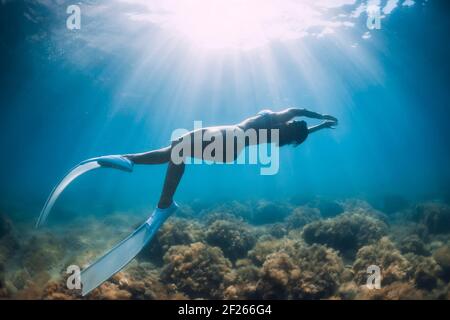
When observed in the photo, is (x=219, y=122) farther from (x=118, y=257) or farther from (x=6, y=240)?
(x=118, y=257)

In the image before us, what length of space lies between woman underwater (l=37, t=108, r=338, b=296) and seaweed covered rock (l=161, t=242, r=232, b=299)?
1766 millimetres

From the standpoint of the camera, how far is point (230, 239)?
1002 centimetres

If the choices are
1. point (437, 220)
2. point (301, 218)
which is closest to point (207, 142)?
point (301, 218)

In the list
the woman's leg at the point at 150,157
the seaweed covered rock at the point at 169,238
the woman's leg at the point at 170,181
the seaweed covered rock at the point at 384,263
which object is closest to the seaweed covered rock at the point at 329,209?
the seaweed covered rock at the point at 384,263

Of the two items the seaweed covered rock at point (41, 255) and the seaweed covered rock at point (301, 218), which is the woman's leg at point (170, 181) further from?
the seaweed covered rock at point (301, 218)

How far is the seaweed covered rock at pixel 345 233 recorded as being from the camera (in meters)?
9.88

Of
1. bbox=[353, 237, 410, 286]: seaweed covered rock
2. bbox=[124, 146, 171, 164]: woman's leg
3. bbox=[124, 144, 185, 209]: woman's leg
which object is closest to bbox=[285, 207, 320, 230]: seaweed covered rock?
bbox=[353, 237, 410, 286]: seaweed covered rock

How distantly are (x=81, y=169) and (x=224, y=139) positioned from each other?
2.89 m

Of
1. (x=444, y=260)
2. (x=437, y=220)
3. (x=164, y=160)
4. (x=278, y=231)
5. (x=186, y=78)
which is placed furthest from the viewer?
(x=186, y=78)

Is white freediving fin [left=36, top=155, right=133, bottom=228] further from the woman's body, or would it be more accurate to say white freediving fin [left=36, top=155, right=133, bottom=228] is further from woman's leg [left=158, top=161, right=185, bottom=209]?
woman's leg [left=158, top=161, right=185, bottom=209]

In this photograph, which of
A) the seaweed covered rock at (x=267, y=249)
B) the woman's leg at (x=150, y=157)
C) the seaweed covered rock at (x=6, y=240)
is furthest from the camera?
the seaweed covered rock at (x=6, y=240)

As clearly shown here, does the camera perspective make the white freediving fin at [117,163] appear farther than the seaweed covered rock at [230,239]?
No

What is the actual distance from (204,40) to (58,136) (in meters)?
41.0
